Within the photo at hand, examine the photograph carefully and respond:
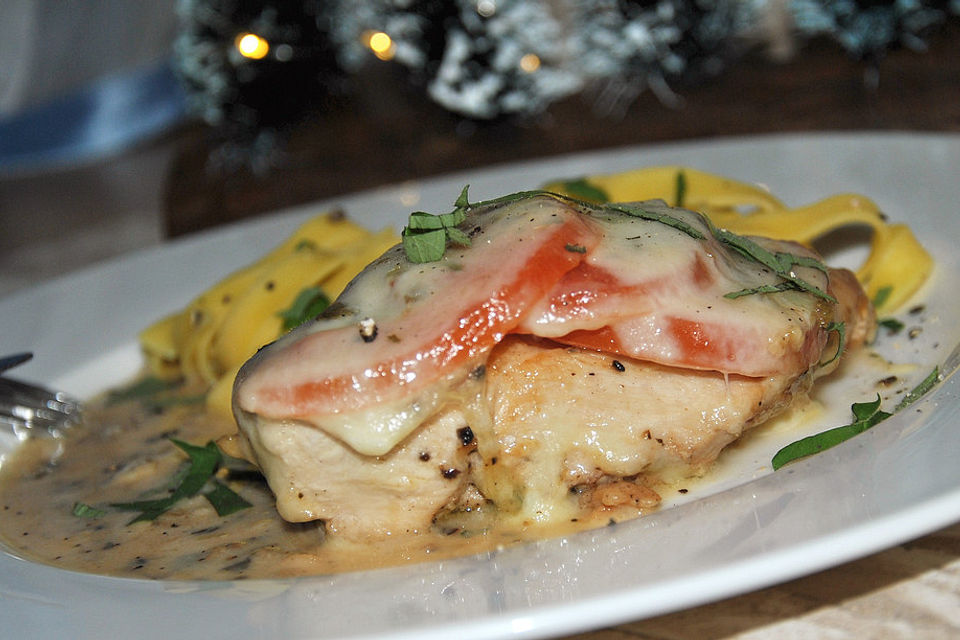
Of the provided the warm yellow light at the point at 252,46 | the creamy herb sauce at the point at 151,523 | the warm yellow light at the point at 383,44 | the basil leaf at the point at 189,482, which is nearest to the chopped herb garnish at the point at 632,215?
the creamy herb sauce at the point at 151,523

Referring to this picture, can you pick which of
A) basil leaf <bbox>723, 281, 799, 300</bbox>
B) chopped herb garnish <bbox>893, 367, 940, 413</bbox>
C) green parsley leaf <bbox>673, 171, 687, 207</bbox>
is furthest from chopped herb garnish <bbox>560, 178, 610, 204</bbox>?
chopped herb garnish <bbox>893, 367, 940, 413</bbox>

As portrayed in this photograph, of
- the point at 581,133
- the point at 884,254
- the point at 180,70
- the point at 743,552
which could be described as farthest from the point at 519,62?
the point at 743,552

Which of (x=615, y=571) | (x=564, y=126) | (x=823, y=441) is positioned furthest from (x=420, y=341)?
(x=564, y=126)

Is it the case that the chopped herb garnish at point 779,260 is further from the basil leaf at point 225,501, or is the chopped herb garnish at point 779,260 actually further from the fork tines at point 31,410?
the fork tines at point 31,410

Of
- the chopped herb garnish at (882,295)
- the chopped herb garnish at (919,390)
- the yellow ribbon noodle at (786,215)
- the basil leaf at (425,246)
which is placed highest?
the yellow ribbon noodle at (786,215)

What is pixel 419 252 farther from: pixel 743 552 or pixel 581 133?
pixel 581 133

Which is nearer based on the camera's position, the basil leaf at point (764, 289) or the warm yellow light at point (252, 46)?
the basil leaf at point (764, 289)
